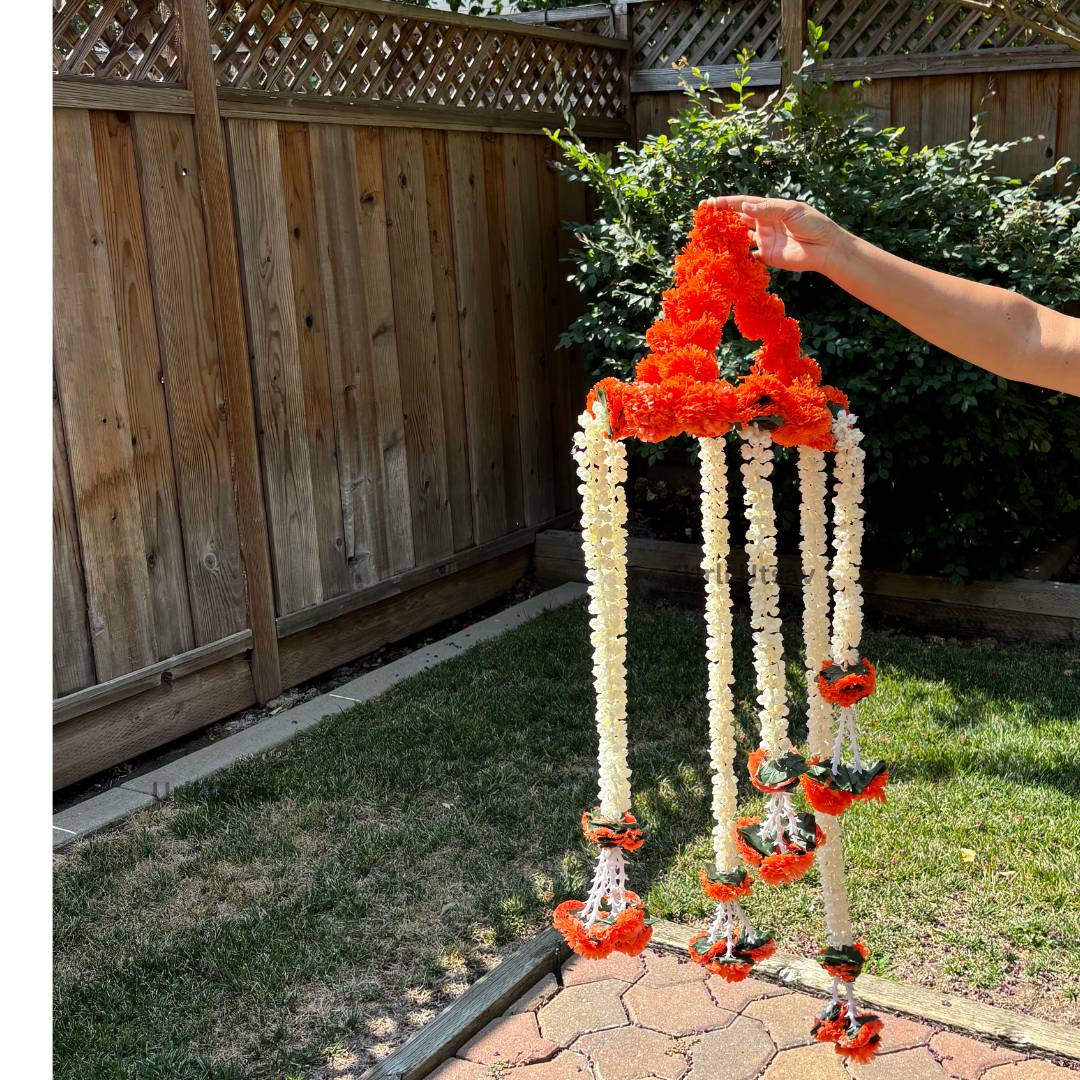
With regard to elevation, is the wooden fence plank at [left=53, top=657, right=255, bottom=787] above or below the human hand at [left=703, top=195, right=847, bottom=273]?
below

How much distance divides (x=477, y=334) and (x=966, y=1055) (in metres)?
3.91

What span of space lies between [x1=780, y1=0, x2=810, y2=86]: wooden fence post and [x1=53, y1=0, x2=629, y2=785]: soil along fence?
0.98 metres

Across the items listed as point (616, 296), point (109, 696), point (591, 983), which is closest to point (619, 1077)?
point (591, 983)

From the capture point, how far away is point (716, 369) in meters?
1.99

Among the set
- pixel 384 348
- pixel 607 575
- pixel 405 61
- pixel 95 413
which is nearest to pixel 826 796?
pixel 607 575

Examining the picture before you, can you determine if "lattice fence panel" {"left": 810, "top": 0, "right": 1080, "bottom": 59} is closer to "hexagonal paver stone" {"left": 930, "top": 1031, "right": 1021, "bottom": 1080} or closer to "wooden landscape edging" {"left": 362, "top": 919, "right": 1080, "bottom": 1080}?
"wooden landscape edging" {"left": 362, "top": 919, "right": 1080, "bottom": 1080}

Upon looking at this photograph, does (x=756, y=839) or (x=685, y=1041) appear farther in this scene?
(x=685, y=1041)

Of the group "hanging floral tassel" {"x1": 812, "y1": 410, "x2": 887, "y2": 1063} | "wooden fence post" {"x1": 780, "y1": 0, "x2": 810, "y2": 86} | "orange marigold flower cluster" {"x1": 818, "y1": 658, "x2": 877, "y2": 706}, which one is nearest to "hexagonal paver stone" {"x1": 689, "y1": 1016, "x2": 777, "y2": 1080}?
"hanging floral tassel" {"x1": 812, "y1": 410, "x2": 887, "y2": 1063}

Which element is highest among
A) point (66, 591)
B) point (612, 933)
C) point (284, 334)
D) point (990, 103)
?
point (990, 103)

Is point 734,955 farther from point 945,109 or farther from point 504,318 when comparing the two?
point 945,109

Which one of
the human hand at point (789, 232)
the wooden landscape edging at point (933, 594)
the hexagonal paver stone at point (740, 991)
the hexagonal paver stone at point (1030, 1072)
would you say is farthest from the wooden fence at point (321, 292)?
the hexagonal paver stone at point (1030, 1072)

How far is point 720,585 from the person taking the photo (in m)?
2.01

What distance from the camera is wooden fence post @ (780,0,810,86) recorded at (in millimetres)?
5527

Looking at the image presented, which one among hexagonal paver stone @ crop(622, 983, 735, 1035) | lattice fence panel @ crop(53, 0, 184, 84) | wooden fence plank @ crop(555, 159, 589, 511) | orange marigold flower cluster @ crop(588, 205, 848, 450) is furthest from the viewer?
wooden fence plank @ crop(555, 159, 589, 511)
